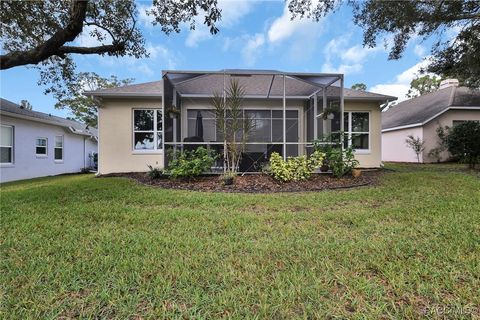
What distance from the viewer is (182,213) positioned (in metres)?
4.21

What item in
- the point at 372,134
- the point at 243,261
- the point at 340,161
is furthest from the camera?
the point at 372,134

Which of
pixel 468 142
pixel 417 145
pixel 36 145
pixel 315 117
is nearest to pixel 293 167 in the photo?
pixel 315 117

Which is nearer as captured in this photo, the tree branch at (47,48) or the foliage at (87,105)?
the tree branch at (47,48)

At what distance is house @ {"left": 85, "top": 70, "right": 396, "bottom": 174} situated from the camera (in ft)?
28.5

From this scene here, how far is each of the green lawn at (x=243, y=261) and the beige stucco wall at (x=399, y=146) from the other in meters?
12.5

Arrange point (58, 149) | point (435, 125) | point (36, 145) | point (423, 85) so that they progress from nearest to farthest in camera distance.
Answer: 1. point (36, 145)
2. point (435, 125)
3. point (58, 149)
4. point (423, 85)

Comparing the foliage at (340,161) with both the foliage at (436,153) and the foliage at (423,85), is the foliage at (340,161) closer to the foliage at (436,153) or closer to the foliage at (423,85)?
the foliage at (436,153)

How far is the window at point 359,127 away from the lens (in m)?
11.0

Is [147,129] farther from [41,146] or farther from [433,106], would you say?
[433,106]

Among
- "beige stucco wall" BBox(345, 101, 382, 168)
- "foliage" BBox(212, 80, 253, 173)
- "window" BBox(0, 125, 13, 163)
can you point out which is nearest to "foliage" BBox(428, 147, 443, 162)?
"beige stucco wall" BBox(345, 101, 382, 168)

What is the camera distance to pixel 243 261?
2486mm

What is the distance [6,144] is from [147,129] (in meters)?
6.57

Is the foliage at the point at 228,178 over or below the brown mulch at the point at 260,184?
over

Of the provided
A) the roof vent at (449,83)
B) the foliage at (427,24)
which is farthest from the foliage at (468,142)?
the roof vent at (449,83)
